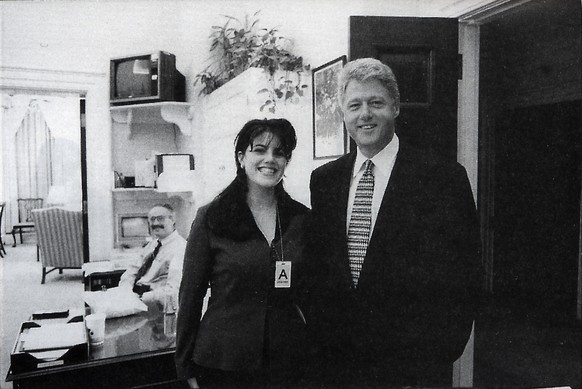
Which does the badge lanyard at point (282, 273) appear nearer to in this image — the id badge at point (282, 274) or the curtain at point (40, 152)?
the id badge at point (282, 274)

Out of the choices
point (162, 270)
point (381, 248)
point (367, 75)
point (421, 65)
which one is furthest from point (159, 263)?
point (421, 65)

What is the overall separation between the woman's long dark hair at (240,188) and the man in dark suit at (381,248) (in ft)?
0.38

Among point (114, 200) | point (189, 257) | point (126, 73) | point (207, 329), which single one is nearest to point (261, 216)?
point (189, 257)

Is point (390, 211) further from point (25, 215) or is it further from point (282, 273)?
point (25, 215)

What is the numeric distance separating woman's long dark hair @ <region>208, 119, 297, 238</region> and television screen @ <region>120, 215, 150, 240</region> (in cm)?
23

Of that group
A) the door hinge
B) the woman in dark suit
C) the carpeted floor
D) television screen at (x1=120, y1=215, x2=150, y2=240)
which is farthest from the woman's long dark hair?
→ the door hinge

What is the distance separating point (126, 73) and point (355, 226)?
0.74m

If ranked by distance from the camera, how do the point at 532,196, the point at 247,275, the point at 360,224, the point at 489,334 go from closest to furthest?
1. the point at 247,275
2. the point at 360,224
3. the point at 489,334
4. the point at 532,196

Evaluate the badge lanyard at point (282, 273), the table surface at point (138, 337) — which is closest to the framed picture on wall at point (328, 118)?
the badge lanyard at point (282, 273)

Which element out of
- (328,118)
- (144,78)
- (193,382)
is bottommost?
(193,382)

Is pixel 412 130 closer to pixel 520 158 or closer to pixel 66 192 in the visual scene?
pixel 520 158

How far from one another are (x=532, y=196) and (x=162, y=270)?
130 centimetres

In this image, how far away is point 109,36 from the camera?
1239 mm

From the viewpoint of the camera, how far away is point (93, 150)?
1250 mm
